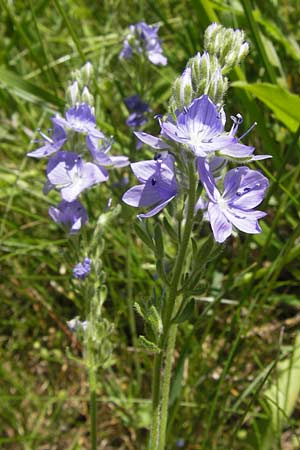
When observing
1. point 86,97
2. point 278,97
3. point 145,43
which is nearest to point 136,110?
point 145,43

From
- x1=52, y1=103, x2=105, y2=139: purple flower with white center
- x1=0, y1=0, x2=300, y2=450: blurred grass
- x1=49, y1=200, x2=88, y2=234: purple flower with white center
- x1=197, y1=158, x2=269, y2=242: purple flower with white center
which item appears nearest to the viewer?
x1=197, y1=158, x2=269, y2=242: purple flower with white center

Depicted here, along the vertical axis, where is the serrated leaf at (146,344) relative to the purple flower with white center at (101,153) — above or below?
below

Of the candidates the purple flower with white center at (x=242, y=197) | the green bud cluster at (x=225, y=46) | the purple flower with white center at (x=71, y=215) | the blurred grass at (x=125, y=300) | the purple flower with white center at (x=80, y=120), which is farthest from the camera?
the blurred grass at (x=125, y=300)

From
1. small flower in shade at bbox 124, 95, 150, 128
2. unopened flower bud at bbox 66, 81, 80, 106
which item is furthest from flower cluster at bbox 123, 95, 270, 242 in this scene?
small flower in shade at bbox 124, 95, 150, 128

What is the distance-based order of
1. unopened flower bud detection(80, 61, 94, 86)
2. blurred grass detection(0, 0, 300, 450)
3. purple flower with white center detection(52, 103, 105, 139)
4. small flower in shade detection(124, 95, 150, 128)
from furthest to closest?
1. small flower in shade detection(124, 95, 150, 128)
2. blurred grass detection(0, 0, 300, 450)
3. unopened flower bud detection(80, 61, 94, 86)
4. purple flower with white center detection(52, 103, 105, 139)

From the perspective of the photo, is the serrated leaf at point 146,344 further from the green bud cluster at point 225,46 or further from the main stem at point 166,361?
the green bud cluster at point 225,46

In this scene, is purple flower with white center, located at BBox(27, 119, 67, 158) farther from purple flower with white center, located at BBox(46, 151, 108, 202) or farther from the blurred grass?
the blurred grass

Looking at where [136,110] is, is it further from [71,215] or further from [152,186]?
[152,186]

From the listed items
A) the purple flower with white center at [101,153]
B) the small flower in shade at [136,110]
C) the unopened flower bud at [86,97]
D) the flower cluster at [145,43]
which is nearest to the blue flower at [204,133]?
the purple flower with white center at [101,153]
